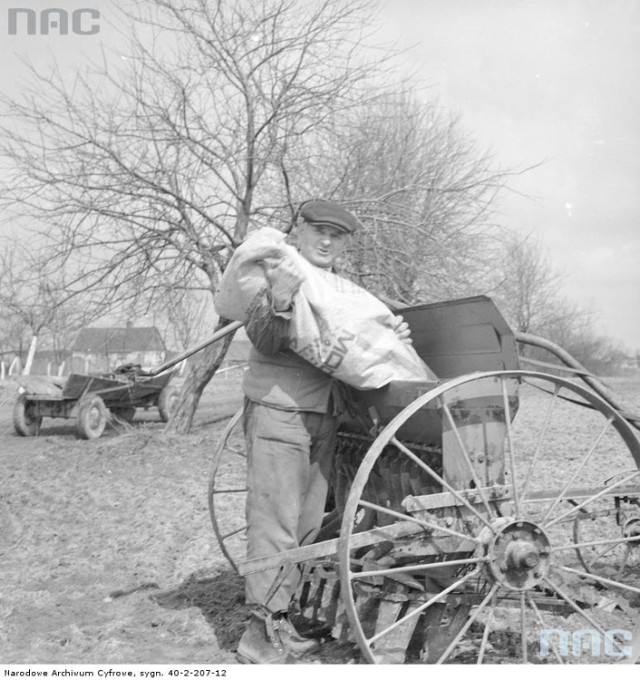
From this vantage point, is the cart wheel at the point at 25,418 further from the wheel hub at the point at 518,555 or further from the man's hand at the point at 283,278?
the wheel hub at the point at 518,555

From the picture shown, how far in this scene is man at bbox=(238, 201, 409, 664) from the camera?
2.97 m

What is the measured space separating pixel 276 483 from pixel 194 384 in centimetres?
679

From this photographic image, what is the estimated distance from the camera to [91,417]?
10531 mm

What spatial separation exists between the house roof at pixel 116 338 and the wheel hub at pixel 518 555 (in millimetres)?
6201

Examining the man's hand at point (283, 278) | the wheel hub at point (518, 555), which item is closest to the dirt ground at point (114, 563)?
the wheel hub at point (518, 555)

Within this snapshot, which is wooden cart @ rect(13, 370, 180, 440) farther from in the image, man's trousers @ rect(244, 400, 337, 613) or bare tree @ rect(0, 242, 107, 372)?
man's trousers @ rect(244, 400, 337, 613)

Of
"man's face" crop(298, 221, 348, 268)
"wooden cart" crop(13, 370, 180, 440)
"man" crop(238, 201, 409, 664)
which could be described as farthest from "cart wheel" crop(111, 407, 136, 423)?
"man's face" crop(298, 221, 348, 268)

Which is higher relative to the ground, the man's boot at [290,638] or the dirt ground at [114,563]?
the man's boot at [290,638]

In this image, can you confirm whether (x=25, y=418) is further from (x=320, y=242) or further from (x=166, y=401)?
(x=320, y=242)

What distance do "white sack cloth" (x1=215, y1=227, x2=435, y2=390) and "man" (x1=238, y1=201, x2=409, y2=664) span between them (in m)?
0.07

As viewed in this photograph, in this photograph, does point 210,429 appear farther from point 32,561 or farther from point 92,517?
point 32,561

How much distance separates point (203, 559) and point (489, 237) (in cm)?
666

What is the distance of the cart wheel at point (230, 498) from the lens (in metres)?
3.79

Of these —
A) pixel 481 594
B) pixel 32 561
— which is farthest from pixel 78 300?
pixel 481 594
